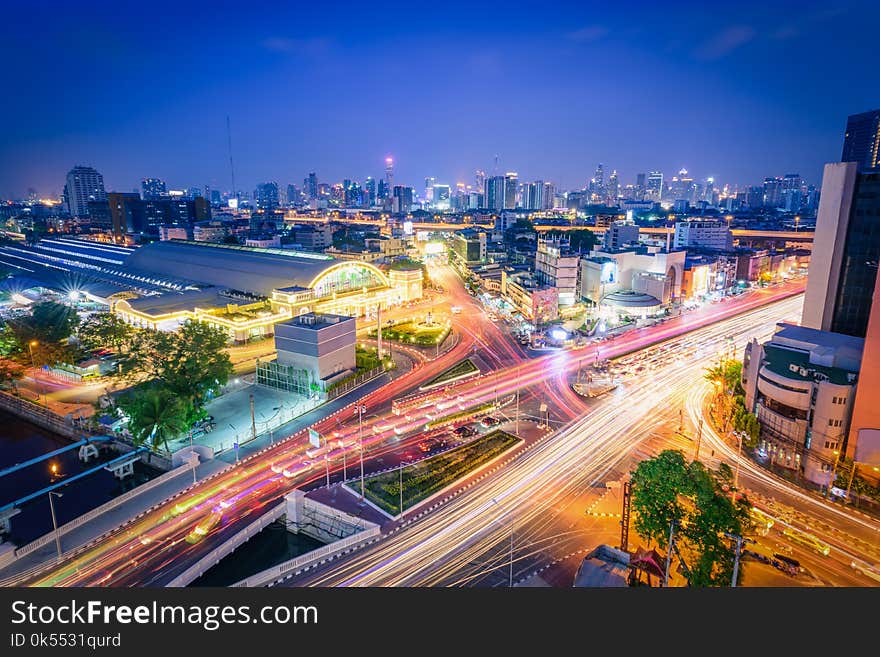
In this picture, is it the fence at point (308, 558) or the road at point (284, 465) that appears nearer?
the fence at point (308, 558)

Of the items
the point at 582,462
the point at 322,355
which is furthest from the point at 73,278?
the point at 582,462

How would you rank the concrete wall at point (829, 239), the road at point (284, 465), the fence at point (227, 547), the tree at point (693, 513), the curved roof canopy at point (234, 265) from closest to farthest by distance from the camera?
1. the tree at point (693, 513)
2. the fence at point (227, 547)
3. the road at point (284, 465)
4. the concrete wall at point (829, 239)
5. the curved roof canopy at point (234, 265)

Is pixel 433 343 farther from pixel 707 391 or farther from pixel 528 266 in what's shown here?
pixel 528 266

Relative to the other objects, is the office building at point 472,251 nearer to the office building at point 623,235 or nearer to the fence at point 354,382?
the office building at point 623,235

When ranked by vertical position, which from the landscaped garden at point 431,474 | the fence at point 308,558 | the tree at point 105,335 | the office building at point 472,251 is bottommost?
the fence at point 308,558

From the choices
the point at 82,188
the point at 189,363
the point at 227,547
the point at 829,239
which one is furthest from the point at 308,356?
the point at 82,188

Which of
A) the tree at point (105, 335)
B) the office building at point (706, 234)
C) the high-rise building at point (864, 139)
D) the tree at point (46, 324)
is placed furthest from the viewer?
the high-rise building at point (864, 139)

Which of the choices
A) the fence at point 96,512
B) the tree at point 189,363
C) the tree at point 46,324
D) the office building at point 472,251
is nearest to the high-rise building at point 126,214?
the office building at point 472,251

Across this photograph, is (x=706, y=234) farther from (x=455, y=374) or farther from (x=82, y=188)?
(x=82, y=188)
